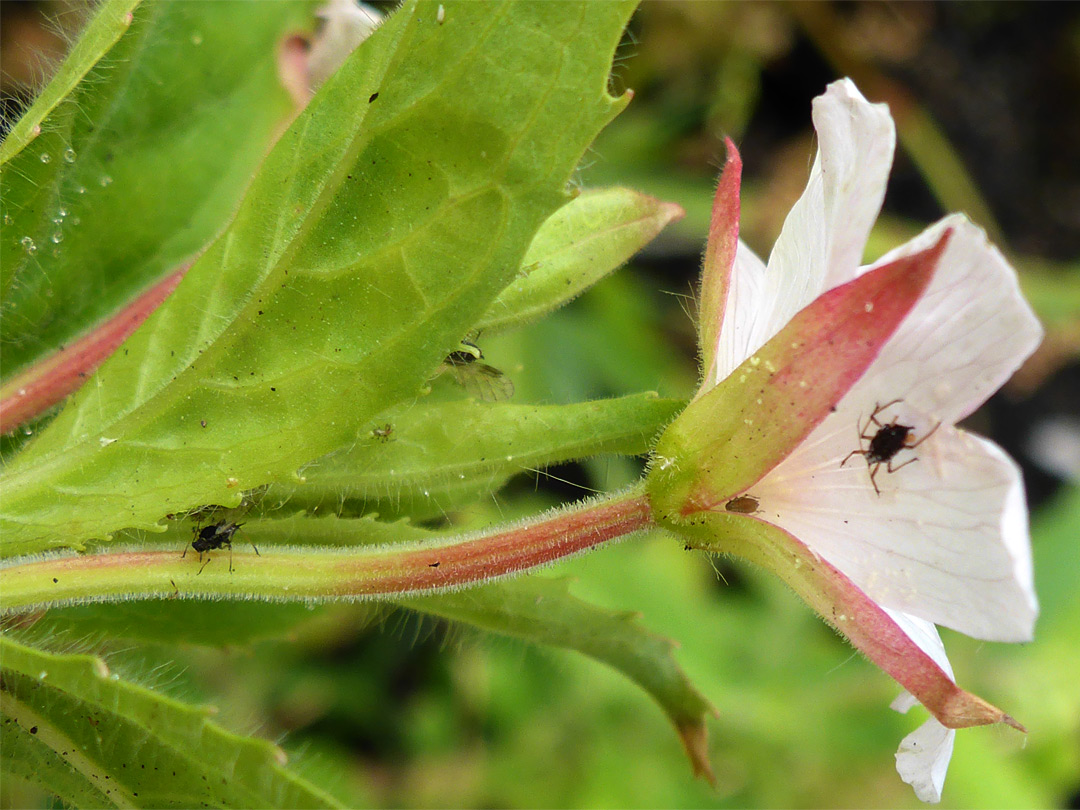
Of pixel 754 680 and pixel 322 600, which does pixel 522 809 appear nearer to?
pixel 754 680

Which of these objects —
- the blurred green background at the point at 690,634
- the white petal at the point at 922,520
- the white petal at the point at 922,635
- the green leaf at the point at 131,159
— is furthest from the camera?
the blurred green background at the point at 690,634

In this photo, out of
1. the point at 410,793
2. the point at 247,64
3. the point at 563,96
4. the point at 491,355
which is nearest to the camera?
the point at 563,96

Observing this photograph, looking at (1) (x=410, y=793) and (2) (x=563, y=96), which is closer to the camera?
(2) (x=563, y=96)

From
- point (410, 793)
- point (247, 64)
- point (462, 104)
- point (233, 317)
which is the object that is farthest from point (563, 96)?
point (410, 793)

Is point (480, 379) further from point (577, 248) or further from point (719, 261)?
point (719, 261)

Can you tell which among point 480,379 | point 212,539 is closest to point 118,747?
point 212,539

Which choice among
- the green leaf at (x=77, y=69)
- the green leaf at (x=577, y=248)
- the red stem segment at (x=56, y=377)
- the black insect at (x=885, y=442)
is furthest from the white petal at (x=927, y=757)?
the green leaf at (x=77, y=69)

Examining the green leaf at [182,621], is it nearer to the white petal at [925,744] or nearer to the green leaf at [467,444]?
the green leaf at [467,444]
